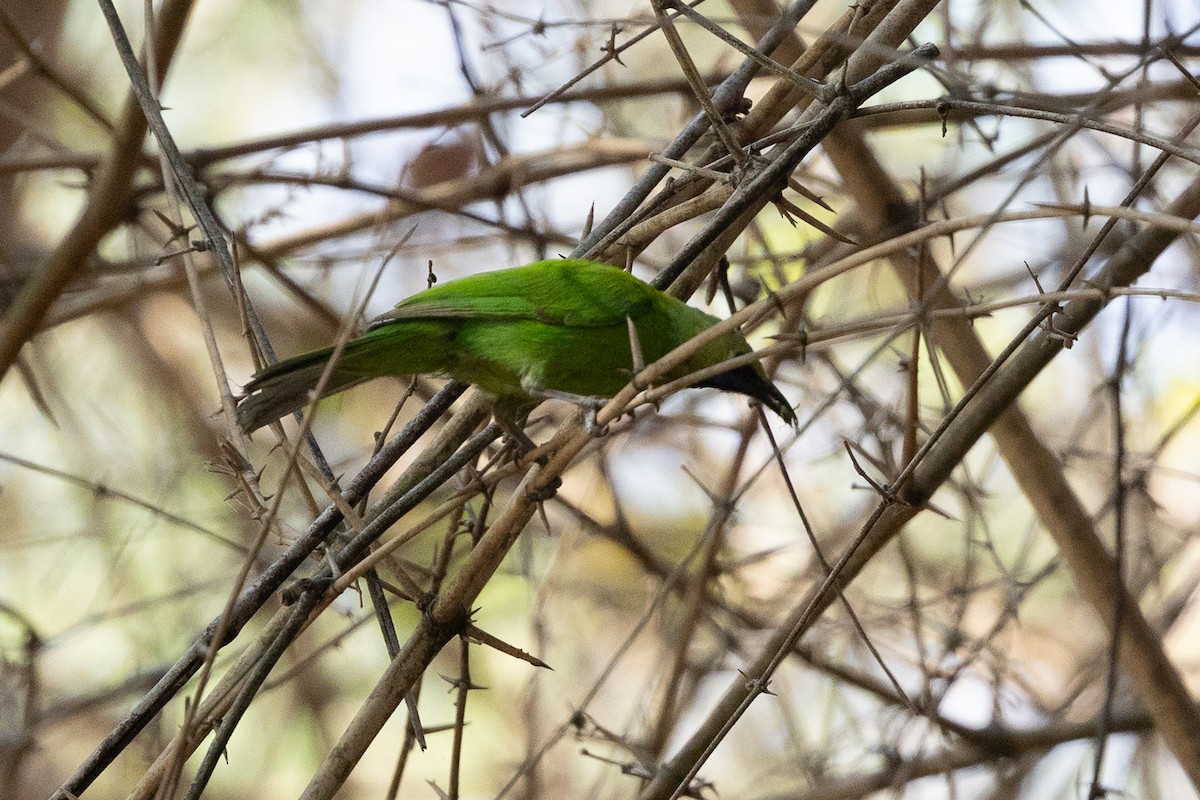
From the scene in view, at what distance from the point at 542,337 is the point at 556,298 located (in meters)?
0.16

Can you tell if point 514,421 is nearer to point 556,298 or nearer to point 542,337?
point 542,337

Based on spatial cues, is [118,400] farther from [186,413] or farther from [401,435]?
[401,435]

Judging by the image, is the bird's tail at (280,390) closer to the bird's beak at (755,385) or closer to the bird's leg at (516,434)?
the bird's leg at (516,434)

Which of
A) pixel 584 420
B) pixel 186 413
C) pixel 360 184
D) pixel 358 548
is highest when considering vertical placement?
pixel 186 413

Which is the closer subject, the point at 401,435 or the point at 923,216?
the point at 401,435

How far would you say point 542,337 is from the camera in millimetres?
3434

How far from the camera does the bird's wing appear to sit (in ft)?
11.2

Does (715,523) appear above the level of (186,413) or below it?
below

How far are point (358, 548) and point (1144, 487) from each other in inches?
115

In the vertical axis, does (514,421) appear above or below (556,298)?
below

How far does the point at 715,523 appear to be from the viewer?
4094mm

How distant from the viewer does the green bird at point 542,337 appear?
329 centimetres

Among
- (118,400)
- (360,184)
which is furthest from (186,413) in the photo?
(360,184)

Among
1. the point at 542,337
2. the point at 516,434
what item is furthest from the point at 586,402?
the point at 542,337
